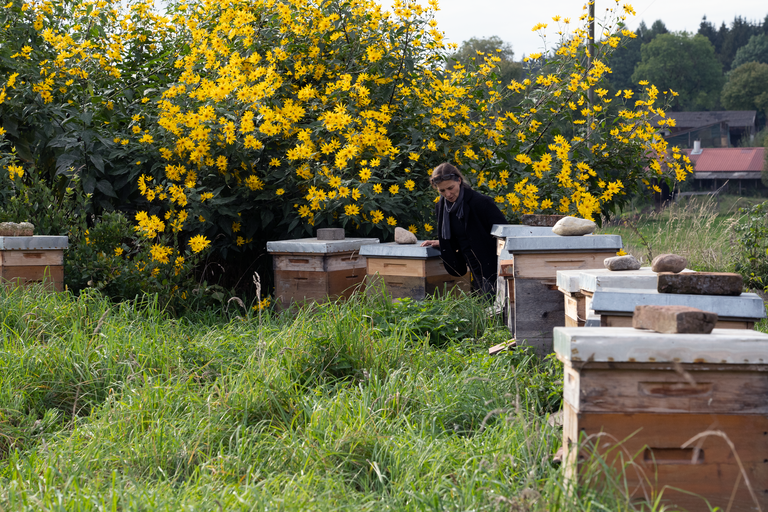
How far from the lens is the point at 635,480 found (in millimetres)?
1963

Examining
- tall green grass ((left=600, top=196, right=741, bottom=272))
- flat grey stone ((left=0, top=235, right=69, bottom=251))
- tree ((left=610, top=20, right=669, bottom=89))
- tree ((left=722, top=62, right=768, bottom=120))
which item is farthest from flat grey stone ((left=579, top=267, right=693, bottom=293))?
tree ((left=610, top=20, right=669, bottom=89))

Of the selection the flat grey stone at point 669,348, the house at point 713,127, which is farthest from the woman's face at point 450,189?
the house at point 713,127

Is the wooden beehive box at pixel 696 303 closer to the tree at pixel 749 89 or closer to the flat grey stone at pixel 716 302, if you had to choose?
the flat grey stone at pixel 716 302

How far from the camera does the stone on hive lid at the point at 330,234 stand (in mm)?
5281

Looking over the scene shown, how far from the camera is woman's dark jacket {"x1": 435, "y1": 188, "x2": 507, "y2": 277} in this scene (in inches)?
202

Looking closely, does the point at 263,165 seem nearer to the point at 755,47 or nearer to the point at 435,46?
the point at 435,46

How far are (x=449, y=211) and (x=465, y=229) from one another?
0.21 meters

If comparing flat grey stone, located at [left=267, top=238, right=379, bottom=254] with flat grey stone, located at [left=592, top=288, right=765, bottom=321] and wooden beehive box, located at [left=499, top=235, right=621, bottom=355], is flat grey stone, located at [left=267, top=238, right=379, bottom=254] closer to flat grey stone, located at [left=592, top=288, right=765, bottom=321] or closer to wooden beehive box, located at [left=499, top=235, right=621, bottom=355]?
wooden beehive box, located at [left=499, top=235, right=621, bottom=355]

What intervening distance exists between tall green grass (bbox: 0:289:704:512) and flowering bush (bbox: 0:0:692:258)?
1.60m

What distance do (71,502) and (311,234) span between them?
3851 mm

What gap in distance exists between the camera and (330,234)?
17.4ft

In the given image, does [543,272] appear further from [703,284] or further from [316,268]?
[316,268]

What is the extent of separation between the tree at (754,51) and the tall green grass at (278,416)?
284 feet

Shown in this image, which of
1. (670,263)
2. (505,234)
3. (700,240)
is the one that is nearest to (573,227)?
(505,234)
